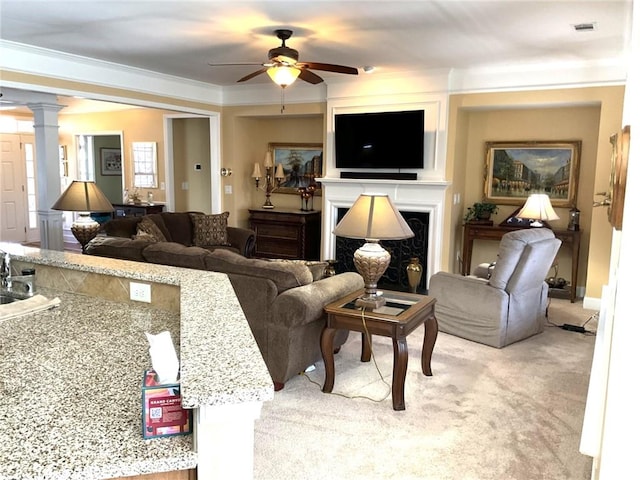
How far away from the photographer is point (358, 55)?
499 cm

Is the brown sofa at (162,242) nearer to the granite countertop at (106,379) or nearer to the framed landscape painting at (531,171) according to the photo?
the granite countertop at (106,379)

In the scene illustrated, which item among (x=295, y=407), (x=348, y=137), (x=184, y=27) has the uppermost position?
(x=184, y=27)

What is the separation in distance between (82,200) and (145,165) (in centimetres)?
428

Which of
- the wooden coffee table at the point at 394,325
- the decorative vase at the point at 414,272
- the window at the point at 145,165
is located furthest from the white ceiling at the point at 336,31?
the window at the point at 145,165

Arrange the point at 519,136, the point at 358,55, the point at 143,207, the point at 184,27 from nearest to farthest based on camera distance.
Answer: the point at 184,27 → the point at 358,55 → the point at 519,136 → the point at 143,207

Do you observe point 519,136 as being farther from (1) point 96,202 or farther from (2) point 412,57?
Result: (1) point 96,202

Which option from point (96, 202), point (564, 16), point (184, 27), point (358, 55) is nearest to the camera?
point (564, 16)

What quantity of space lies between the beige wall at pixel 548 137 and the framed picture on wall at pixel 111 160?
619 centimetres

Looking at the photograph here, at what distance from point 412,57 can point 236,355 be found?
4.53 meters

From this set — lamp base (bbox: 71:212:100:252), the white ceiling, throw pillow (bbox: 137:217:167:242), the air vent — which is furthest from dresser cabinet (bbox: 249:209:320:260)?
the air vent

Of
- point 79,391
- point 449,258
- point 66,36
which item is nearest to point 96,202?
point 66,36

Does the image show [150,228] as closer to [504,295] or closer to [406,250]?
[406,250]

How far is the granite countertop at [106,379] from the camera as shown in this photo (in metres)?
0.99

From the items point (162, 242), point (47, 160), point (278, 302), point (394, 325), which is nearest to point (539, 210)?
point (394, 325)
